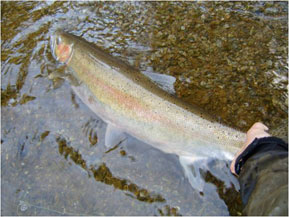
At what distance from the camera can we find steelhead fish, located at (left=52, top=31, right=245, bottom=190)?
6.98 feet

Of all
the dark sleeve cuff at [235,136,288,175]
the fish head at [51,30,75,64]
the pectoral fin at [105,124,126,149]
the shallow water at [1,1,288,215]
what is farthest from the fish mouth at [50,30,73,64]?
the dark sleeve cuff at [235,136,288,175]

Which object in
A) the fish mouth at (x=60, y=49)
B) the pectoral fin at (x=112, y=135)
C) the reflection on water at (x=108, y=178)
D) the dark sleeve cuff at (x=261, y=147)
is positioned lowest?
the reflection on water at (x=108, y=178)

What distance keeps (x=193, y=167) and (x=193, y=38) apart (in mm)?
1437

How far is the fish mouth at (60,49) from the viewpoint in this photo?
2.63 metres

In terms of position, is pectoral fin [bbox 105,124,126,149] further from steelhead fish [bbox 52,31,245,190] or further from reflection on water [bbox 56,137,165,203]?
reflection on water [bbox 56,137,165,203]

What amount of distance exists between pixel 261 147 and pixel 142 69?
147cm

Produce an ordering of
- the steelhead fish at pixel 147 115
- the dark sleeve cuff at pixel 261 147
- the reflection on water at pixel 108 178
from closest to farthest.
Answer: the dark sleeve cuff at pixel 261 147 < the steelhead fish at pixel 147 115 < the reflection on water at pixel 108 178

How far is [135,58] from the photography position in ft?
9.39

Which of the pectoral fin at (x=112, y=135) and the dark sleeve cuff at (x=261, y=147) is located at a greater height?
the dark sleeve cuff at (x=261, y=147)

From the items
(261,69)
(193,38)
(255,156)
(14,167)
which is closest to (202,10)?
(193,38)

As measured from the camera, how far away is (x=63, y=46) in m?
2.66

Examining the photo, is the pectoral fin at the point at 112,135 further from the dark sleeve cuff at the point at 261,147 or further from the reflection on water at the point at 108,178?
the dark sleeve cuff at the point at 261,147

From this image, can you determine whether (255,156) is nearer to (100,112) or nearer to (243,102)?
(243,102)

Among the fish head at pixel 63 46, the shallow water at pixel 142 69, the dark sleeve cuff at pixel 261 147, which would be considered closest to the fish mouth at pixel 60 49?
the fish head at pixel 63 46
